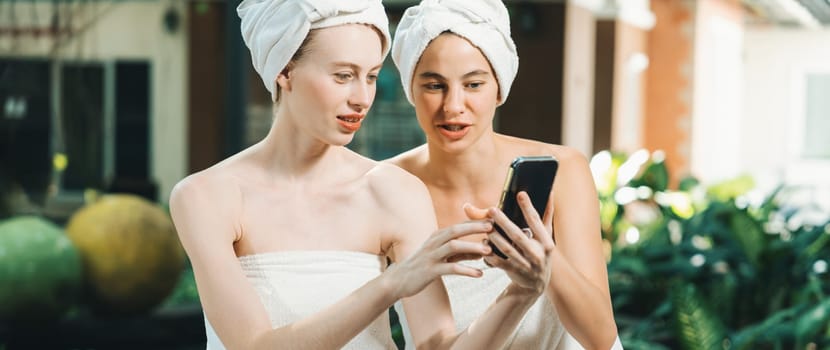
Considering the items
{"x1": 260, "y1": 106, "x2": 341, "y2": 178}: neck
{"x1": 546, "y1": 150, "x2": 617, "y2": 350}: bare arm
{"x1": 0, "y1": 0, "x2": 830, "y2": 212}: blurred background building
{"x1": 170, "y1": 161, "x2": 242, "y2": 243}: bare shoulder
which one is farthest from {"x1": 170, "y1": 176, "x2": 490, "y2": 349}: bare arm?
{"x1": 0, "y1": 0, "x2": 830, "y2": 212}: blurred background building

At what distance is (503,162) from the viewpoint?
8.24 ft

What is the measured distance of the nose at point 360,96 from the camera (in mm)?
1992

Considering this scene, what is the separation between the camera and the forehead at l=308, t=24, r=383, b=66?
1.99 meters

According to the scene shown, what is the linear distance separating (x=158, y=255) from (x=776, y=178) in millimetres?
14661

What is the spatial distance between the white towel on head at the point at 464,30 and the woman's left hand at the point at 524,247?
1.55 feet

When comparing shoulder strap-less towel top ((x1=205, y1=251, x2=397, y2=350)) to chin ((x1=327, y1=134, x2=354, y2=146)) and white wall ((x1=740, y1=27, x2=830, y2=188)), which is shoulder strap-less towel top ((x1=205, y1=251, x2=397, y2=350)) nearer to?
chin ((x1=327, y1=134, x2=354, y2=146))

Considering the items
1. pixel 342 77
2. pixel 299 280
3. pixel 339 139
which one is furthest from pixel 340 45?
pixel 299 280

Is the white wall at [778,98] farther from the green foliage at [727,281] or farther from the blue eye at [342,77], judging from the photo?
the blue eye at [342,77]

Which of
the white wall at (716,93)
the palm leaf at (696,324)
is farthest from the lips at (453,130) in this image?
the white wall at (716,93)

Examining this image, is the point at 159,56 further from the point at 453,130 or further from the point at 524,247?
the point at 524,247

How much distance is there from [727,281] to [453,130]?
300 cm

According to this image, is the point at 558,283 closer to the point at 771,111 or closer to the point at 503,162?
the point at 503,162

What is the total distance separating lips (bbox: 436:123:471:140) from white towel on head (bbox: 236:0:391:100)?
271 millimetres

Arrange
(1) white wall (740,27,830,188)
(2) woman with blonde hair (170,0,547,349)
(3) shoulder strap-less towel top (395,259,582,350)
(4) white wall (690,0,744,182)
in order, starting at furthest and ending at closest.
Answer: (1) white wall (740,27,830,188) → (4) white wall (690,0,744,182) → (3) shoulder strap-less towel top (395,259,582,350) → (2) woman with blonde hair (170,0,547,349)
